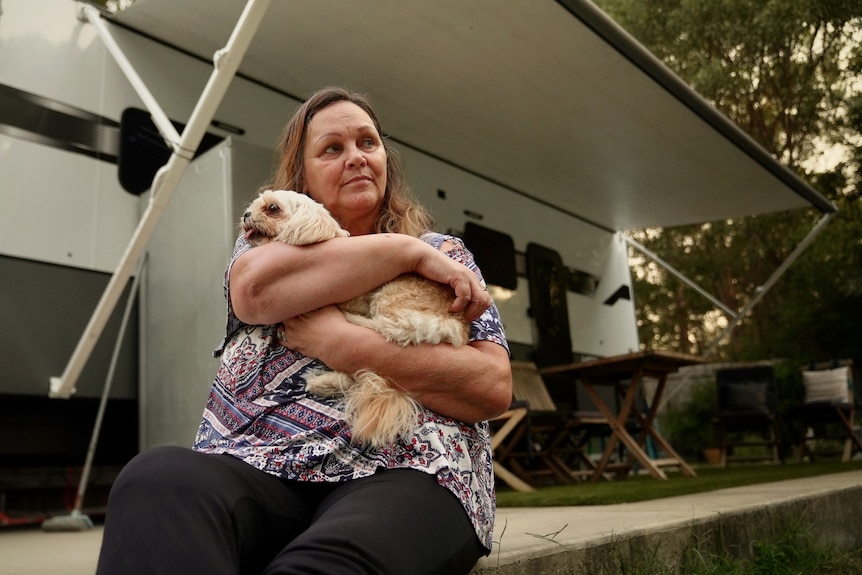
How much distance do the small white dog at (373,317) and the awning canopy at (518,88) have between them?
295cm

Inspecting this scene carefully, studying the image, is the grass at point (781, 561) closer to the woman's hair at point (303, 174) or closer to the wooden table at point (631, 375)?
the woman's hair at point (303, 174)

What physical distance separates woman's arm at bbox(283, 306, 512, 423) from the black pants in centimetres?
15

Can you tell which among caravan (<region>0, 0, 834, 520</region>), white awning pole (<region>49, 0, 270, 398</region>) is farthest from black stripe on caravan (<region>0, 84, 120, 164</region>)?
white awning pole (<region>49, 0, 270, 398</region>)

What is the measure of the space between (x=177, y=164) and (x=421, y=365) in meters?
2.35

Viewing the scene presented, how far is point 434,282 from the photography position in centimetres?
152

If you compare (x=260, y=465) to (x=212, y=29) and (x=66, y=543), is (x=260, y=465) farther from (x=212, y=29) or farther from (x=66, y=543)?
(x=212, y=29)

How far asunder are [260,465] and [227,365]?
0.24m

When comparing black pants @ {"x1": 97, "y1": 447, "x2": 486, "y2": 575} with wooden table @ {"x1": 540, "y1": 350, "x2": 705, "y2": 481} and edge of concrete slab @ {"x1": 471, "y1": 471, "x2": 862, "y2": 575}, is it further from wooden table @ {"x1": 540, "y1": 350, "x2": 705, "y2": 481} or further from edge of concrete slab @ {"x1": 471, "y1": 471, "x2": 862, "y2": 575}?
wooden table @ {"x1": 540, "y1": 350, "x2": 705, "y2": 481}

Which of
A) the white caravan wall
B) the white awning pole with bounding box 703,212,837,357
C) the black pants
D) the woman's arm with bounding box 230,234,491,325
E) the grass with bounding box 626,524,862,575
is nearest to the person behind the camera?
the black pants

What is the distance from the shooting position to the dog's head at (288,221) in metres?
1.49

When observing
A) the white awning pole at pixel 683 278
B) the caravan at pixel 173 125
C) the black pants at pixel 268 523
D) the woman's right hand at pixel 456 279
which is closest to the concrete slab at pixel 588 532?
the black pants at pixel 268 523

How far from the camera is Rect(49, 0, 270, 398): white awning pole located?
3.24 meters

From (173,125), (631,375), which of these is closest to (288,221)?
(173,125)

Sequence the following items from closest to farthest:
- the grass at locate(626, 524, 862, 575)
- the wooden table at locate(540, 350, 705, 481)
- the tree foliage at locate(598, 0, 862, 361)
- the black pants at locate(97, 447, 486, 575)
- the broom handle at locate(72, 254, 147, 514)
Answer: the black pants at locate(97, 447, 486, 575), the grass at locate(626, 524, 862, 575), the broom handle at locate(72, 254, 147, 514), the wooden table at locate(540, 350, 705, 481), the tree foliage at locate(598, 0, 862, 361)
